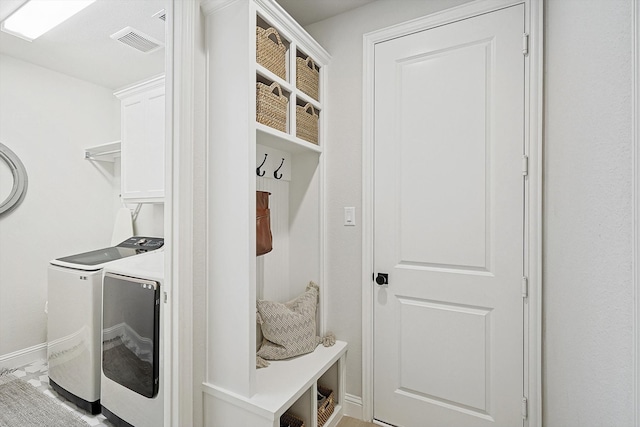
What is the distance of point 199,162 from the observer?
1.48m

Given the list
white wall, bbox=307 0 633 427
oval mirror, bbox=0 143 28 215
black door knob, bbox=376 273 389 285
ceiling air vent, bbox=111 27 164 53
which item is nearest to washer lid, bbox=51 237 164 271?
oval mirror, bbox=0 143 28 215

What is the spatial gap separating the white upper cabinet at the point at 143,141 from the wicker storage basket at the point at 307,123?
108cm

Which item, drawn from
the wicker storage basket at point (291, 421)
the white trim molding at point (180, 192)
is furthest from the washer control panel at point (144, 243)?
the wicker storage basket at point (291, 421)

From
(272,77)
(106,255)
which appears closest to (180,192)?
(272,77)

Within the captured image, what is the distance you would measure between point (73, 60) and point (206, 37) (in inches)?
76.5

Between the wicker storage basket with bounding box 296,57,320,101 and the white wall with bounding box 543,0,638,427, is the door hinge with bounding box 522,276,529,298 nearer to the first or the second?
the white wall with bounding box 543,0,638,427

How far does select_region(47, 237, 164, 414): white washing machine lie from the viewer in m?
1.87

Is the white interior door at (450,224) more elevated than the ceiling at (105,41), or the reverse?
the ceiling at (105,41)

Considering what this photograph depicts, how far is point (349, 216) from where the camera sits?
6.38 feet

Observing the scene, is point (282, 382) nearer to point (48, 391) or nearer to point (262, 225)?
point (262, 225)

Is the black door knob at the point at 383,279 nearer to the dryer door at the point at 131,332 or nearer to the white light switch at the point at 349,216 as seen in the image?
the white light switch at the point at 349,216

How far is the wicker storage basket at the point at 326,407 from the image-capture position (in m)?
1.73

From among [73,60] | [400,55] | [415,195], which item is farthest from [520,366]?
[73,60]

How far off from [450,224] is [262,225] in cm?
101
